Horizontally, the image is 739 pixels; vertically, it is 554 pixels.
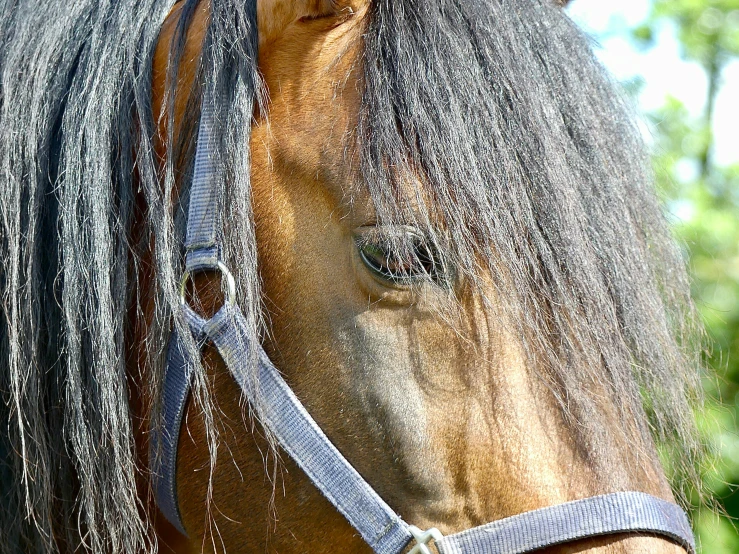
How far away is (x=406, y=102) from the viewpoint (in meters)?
1.35

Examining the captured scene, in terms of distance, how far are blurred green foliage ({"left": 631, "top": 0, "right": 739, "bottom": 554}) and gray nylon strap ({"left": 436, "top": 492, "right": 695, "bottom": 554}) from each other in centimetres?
276

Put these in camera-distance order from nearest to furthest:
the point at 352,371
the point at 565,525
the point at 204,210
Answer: the point at 565,525, the point at 352,371, the point at 204,210

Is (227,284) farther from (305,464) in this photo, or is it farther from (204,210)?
(305,464)

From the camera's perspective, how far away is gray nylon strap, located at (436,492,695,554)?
1.19 metres

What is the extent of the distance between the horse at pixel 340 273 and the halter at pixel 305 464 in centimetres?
2

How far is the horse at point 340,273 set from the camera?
1.25 meters

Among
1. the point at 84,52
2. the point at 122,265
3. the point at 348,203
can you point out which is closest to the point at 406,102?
the point at 348,203

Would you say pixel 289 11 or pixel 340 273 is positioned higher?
pixel 289 11

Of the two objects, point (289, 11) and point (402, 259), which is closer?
point (402, 259)

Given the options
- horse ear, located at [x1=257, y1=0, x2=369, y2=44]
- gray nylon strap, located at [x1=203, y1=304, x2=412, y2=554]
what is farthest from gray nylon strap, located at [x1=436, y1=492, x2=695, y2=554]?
horse ear, located at [x1=257, y1=0, x2=369, y2=44]

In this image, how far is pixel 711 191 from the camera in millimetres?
5418

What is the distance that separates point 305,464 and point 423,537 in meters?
0.24

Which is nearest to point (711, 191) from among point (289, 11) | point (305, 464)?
point (289, 11)

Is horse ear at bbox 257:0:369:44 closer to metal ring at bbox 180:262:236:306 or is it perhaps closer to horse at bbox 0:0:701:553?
horse at bbox 0:0:701:553
